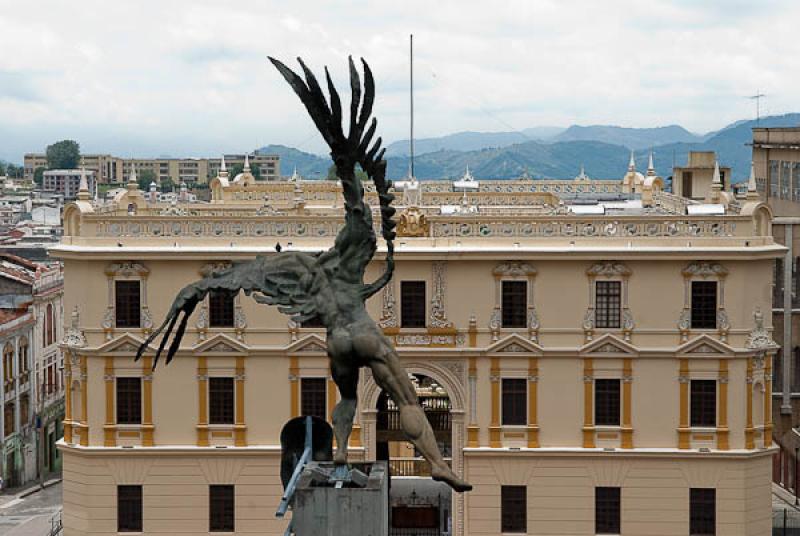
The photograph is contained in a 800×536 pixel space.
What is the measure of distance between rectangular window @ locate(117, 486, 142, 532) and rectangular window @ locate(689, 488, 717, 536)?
60.3ft

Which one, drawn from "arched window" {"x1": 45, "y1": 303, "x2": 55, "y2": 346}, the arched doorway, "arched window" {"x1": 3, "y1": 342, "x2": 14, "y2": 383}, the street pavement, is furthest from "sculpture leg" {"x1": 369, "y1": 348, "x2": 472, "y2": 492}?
"arched window" {"x1": 45, "y1": 303, "x2": 55, "y2": 346}

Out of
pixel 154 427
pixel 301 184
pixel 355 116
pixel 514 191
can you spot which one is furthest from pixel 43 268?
pixel 355 116

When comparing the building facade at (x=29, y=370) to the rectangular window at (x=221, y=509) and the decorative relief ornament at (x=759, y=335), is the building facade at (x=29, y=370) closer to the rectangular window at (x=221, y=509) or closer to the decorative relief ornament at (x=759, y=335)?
the rectangular window at (x=221, y=509)

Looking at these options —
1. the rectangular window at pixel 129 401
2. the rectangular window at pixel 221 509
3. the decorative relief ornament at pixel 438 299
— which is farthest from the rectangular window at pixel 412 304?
the rectangular window at pixel 129 401

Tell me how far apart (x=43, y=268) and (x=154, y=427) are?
32564 millimetres

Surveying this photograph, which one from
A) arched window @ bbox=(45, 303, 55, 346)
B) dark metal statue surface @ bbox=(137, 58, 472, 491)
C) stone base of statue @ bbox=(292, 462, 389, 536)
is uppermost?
dark metal statue surface @ bbox=(137, 58, 472, 491)

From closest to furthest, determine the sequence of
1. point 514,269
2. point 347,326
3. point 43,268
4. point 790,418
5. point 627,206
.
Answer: point 347,326
point 514,269
point 627,206
point 790,418
point 43,268

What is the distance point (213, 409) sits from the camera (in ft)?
181

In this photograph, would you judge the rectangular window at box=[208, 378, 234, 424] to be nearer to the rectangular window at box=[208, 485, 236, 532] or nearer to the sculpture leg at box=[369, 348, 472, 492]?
the rectangular window at box=[208, 485, 236, 532]

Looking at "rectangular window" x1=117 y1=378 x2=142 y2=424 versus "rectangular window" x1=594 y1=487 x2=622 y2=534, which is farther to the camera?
"rectangular window" x1=117 y1=378 x2=142 y2=424

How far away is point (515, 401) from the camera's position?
5488 cm

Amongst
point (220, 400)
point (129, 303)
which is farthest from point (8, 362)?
point (220, 400)

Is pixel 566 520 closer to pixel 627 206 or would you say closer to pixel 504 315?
pixel 504 315

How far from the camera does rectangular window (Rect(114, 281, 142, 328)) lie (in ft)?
180
